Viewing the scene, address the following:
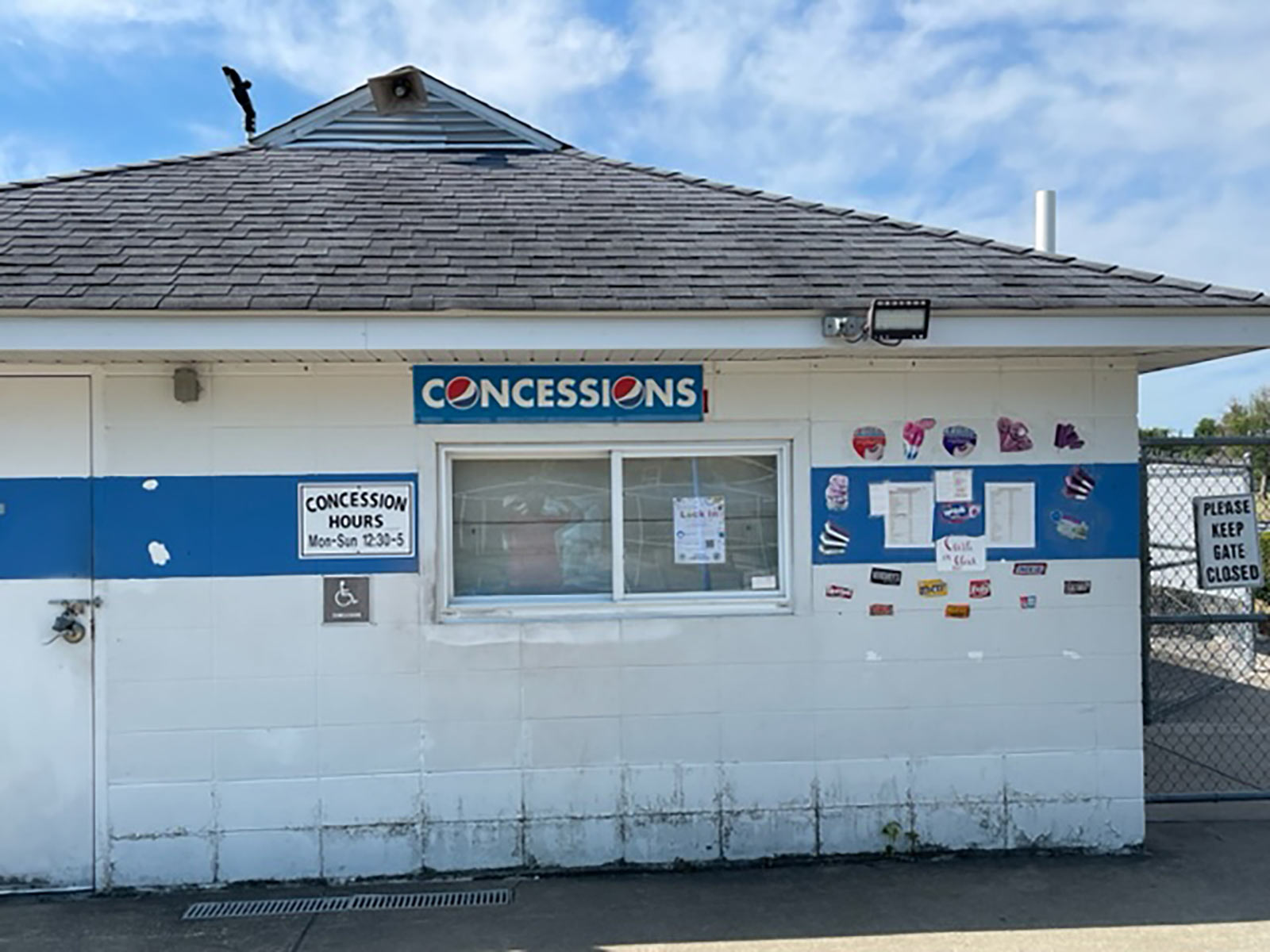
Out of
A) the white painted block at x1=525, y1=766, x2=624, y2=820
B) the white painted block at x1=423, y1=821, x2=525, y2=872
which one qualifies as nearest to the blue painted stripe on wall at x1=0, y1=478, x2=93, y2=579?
the white painted block at x1=423, y1=821, x2=525, y2=872

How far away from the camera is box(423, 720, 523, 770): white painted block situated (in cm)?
470

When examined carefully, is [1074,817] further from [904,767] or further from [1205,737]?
[1205,737]

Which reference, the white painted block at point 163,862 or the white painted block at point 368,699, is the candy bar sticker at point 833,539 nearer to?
the white painted block at point 368,699

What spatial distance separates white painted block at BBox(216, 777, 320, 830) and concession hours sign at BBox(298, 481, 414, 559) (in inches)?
45.9

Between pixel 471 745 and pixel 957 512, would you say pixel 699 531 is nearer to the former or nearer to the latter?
pixel 957 512

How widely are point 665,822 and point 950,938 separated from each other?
145cm

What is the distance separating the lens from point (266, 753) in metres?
4.63

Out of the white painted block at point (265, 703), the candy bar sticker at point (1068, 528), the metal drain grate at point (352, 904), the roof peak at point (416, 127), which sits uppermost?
the roof peak at point (416, 127)

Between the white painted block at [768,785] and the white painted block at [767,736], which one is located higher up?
the white painted block at [767,736]

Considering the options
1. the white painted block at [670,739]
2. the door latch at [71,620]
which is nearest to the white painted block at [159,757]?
the door latch at [71,620]

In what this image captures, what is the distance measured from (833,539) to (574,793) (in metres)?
1.89

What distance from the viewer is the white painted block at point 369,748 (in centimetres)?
466

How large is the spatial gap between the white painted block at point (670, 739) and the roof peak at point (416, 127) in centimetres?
432

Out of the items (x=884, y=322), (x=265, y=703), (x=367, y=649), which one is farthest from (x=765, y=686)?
(x=265, y=703)
